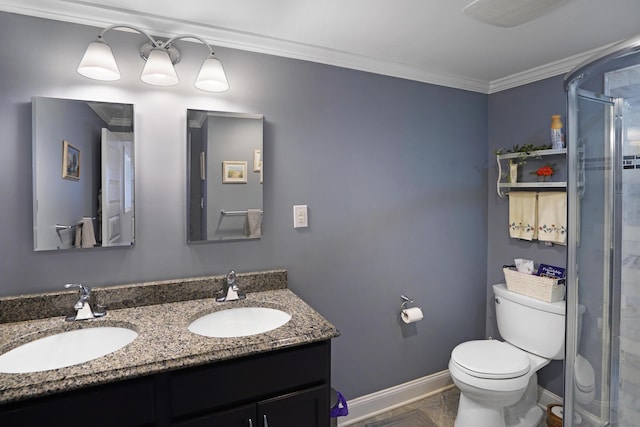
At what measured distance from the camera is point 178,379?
117 centimetres

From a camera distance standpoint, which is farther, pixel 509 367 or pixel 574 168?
pixel 509 367

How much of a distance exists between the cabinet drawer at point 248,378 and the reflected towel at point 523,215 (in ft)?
5.54

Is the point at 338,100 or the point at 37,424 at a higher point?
the point at 338,100

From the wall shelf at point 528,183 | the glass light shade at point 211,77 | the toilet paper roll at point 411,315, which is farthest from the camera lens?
the toilet paper roll at point 411,315

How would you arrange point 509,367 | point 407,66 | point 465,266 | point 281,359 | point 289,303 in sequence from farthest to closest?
point 465,266 → point 407,66 → point 509,367 → point 289,303 → point 281,359

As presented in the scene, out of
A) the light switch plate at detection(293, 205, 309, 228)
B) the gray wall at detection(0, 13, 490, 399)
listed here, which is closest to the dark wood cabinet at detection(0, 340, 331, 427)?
the gray wall at detection(0, 13, 490, 399)

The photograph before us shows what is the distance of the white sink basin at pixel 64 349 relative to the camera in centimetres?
127

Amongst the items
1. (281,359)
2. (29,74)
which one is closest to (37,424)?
(281,359)

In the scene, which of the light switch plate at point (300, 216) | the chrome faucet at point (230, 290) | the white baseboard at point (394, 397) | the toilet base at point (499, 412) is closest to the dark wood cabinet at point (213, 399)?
the chrome faucet at point (230, 290)

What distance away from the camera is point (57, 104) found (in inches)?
59.7

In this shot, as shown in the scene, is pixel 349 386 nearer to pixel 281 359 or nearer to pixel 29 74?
pixel 281 359

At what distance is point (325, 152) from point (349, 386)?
4.71 ft

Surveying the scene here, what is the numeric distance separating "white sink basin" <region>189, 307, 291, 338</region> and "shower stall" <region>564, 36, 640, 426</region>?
125 cm

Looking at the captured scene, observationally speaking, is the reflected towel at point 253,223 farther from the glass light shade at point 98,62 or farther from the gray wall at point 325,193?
the glass light shade at point 98,62
